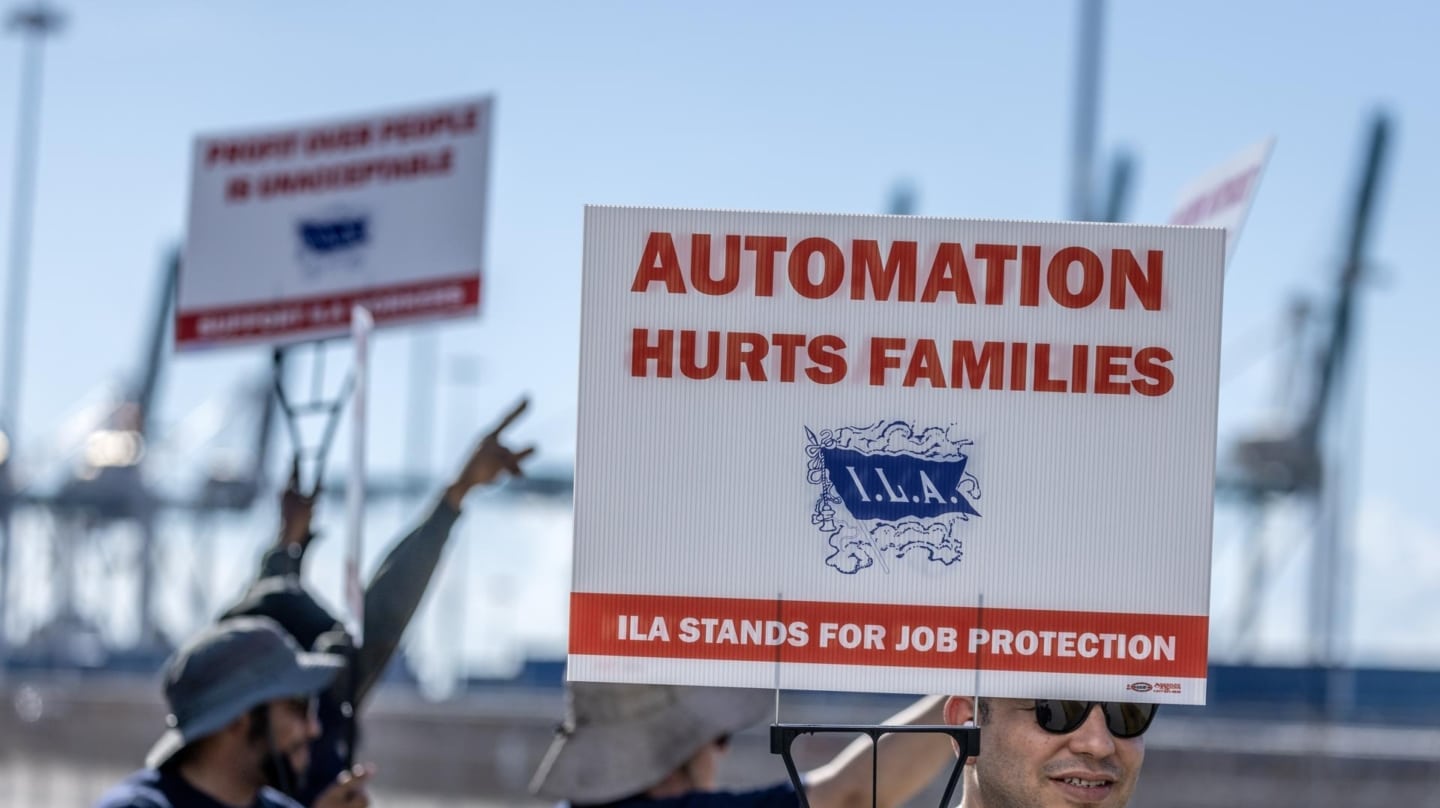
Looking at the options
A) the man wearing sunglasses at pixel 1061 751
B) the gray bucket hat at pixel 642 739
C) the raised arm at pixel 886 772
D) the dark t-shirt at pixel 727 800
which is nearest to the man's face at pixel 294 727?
the gray bucket hat at pixel 642 739

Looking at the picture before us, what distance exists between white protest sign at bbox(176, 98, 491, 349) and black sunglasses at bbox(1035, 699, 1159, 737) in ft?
10.5

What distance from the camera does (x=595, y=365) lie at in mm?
3270

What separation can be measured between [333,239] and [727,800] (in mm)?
2468

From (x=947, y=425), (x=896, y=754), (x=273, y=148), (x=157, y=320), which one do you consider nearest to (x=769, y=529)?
(x=947, y=425)

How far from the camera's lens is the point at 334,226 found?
259 inches

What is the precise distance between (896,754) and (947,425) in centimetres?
149

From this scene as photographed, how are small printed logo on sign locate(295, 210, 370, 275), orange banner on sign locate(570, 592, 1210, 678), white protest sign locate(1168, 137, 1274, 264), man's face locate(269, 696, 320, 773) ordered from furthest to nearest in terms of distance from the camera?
small printed logo on sign locate(295, 210, 370, 275)
man's face locate(269, 696, 320, 773)
white protest sign locate(1168, 137, 1274, 264)
orange banner on sign locate(570, 592, 1210, 678)

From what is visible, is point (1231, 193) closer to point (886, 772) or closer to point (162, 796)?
point (886, 772)

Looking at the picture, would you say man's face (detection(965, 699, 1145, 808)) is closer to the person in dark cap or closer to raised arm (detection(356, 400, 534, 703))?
the person in dark cap

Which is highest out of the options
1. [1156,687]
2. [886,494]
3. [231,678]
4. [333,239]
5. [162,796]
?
[333,239]

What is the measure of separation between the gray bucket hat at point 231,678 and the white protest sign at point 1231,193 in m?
2.08

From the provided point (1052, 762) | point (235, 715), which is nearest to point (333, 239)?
point (235, 715)

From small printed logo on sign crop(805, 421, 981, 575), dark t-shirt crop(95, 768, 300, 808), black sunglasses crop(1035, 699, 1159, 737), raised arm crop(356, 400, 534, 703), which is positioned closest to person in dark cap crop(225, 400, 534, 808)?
raised arm crop(356, 400, 534, 703)

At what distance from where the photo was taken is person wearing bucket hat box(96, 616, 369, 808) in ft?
15.8
